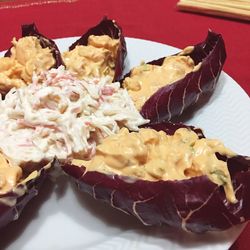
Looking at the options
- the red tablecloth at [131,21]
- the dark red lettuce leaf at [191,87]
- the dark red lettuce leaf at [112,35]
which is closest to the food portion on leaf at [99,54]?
the dark red lettuce leaf at [112,35]

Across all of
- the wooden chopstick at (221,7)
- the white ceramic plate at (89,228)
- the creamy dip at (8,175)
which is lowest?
the white ceramic plate at (89,228)

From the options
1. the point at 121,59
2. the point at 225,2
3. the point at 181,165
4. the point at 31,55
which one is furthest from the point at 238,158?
the point at 225,2

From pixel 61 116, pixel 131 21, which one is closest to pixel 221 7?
pixel 131 21

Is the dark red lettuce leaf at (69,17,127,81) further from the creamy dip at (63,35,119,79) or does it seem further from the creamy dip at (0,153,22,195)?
the creamy dip at (0,153,22,195)

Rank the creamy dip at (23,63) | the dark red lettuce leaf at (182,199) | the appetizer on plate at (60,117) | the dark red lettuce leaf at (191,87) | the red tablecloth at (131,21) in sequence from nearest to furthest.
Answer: the dark red lettuce leaf at (182,199) → the appetizer on plate at (60,117) → the dark red lettuce leaf at (191,87) → the creamy dip at (23,63) → the red tablecloth at (131,21)

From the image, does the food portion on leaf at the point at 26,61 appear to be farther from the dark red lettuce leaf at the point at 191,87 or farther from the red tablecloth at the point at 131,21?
the red tablecloth at the point at 131,21
